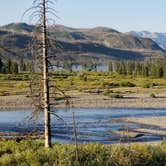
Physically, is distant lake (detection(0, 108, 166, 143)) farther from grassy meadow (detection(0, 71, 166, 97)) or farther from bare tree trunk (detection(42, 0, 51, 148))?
grassy meadow (detection(0, 71, 166, 97))

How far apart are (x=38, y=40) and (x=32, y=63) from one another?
91cm

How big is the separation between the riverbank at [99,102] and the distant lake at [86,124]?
14.5 ft

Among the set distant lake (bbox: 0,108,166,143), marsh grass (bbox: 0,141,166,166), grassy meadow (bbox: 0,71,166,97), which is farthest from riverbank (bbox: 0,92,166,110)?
marsh grass (bbox: 0,141,166,166)

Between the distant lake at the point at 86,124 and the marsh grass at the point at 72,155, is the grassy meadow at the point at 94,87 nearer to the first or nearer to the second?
the distant lake at the point at 86,124

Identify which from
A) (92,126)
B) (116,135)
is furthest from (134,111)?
(116,135)

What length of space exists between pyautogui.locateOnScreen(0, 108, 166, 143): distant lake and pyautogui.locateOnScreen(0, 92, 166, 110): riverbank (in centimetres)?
442

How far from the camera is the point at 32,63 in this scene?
19750 millimetres

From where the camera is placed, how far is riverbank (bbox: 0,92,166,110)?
69188mm

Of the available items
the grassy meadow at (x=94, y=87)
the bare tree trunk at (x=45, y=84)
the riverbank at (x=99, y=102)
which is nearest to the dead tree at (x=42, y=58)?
the bare tree trunk at (x=45, y=84)

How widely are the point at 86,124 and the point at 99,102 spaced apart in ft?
83.5

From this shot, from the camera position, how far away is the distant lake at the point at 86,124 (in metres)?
39.5

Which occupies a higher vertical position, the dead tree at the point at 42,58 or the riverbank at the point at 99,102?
the dead tree at the point at 42,58

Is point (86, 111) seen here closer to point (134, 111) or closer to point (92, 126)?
point (134, 111)

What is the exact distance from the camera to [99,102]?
242 ft
